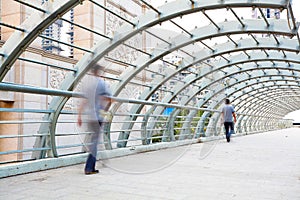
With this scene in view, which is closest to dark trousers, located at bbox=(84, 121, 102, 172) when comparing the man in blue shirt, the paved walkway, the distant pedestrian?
the distant pedestrian

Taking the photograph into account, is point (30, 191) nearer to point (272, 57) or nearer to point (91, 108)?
point (91, 108)

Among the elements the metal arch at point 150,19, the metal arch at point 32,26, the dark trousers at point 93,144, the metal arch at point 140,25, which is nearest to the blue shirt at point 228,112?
the metal arch at point 150,19

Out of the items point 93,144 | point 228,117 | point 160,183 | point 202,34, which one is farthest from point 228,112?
point 160,183

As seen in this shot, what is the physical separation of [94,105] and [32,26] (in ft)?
13.1

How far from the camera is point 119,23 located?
9.70 metres

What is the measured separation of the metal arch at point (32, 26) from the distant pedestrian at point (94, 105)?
11.0 ft

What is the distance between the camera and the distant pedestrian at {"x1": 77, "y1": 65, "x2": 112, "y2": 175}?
3.85 meters

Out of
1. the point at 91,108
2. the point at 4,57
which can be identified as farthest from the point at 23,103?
the point at 91,108

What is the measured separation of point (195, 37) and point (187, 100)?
17.3ft

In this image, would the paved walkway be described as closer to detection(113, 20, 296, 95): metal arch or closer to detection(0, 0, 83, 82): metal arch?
detection(0, 0, 83, 82): metal arch

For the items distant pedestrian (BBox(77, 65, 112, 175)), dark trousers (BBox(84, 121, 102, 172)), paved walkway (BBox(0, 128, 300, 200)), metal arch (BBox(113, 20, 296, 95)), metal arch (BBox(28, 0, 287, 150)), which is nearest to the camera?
paved walkway (BBox(0, 128, 300, 200))

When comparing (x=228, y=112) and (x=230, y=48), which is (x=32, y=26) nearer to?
(x=230, y=48)

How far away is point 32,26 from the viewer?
706 cm

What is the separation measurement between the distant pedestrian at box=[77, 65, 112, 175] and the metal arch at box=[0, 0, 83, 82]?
3.34 m
